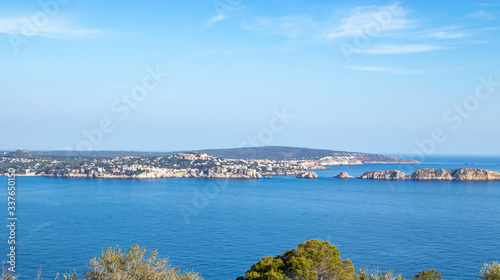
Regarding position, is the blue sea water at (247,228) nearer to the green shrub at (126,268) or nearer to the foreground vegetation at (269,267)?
the foreground vegetation at (269,267)

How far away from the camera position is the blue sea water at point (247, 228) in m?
30.2

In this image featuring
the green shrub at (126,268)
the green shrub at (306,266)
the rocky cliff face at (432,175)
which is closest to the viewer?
the green shrub at (126,268)

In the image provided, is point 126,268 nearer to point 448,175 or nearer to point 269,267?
point 269,267

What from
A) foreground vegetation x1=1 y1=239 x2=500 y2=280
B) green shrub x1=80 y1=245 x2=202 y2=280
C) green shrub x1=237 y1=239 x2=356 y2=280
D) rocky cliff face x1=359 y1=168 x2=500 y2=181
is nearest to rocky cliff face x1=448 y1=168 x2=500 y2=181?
rocky cliff face x1=359 y1=168 x2=500 y2=181

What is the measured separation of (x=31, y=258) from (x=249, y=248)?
1554cm

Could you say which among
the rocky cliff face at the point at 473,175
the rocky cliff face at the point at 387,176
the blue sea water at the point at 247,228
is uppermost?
the rocky cliff face at the point at 473,175

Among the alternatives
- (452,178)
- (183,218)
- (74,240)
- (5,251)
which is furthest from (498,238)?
(452,178)

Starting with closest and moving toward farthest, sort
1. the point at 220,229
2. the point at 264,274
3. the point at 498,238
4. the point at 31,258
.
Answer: the point at 264,274 → the point at 31,258 → the point at 498,238 → the point at 220,229

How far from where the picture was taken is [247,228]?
42531mm

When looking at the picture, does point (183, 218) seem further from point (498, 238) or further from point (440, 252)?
point (498, 238)

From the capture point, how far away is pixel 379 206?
61219 millimetres

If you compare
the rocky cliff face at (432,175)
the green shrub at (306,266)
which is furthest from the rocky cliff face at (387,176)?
the green shrub at (306,266)

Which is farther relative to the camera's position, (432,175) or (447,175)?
(432,175)

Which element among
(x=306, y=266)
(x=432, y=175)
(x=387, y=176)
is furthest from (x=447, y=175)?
(x=306, y=266)
